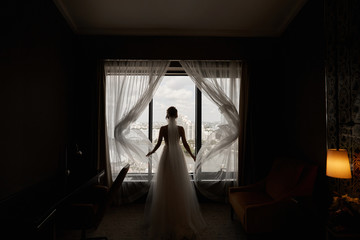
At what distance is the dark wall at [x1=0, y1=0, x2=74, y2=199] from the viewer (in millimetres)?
1812

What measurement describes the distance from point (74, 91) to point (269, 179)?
334 centimetres

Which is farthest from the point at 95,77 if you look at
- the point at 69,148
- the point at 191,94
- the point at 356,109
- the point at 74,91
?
the point at 356,109

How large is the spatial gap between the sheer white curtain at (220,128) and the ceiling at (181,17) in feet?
1.84

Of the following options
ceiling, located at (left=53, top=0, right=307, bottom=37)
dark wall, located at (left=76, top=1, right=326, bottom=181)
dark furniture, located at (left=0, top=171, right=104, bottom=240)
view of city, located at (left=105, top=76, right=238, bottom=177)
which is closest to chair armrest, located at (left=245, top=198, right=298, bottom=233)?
dark wall, located at (left=76, top=1, right=326, bottom=181)

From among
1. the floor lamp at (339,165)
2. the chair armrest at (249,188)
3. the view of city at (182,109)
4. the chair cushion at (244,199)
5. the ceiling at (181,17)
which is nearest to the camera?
the floor lamp at (339,165)

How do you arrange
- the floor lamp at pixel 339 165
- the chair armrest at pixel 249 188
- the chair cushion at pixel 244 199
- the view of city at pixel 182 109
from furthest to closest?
the view of city at pixel 182 109, the chair armrest at pixel 249 188, the chair cushion at pixel 244 199, the floor lamp at pixel 339 165

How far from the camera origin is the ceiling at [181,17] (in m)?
2.75

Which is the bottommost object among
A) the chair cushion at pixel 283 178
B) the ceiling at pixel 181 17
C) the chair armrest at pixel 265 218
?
the chair armrest at pixel 265 218

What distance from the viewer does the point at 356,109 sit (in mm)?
1809

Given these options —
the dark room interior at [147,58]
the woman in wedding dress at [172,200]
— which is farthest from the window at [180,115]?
the woman in wedding dress at [172,200]

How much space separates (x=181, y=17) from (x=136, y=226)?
3.05m

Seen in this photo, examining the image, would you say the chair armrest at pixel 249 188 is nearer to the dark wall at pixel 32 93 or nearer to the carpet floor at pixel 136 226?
the carpet floor at pixel 136 226

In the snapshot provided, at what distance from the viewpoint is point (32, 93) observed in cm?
217

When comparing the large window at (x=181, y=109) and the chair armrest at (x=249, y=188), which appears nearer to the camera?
the chair armrest at (x=249, y=188)
